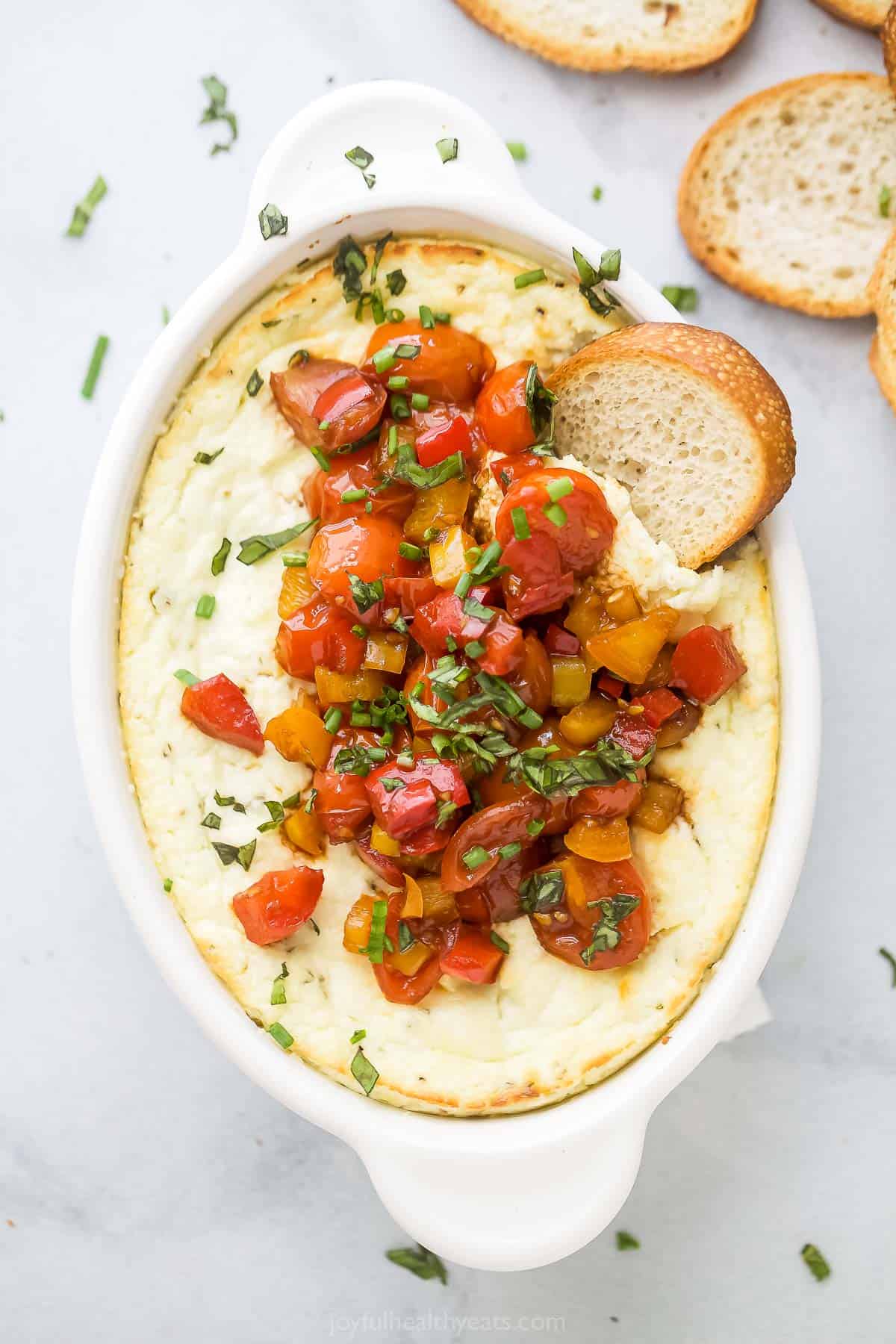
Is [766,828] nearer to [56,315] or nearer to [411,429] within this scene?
[411,429]

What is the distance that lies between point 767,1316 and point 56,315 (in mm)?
3635

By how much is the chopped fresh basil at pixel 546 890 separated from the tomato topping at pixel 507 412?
1.01 m

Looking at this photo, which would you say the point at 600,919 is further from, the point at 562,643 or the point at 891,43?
the point at 891,43

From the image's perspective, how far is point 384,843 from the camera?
2.55 m

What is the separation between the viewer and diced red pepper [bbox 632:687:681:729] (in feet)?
8.42

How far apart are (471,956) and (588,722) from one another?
0.62m

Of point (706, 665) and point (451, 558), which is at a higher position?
point (451, 558)

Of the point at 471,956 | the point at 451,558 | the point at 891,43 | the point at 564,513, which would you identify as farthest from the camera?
the point at 891,43

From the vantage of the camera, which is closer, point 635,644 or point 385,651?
Result: point 635,644

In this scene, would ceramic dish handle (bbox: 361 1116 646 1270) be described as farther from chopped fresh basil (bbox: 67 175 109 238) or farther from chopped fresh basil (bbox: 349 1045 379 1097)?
chopped fresh basil (bbox: 67 175 109 238)

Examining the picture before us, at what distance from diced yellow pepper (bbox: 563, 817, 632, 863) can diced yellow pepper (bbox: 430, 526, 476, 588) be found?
0.64 m

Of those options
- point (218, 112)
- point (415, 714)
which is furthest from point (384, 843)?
point (218, 112)

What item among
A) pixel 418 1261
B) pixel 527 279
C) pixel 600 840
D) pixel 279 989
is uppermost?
pixel 527 279

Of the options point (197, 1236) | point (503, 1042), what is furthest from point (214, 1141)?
point (503, 1042)
